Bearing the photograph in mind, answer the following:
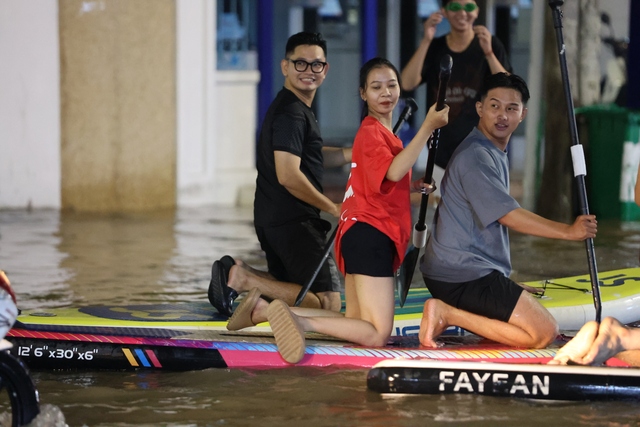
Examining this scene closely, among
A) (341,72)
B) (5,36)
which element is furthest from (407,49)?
(5,36)

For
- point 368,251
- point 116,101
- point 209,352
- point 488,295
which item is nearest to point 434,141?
point 368,251

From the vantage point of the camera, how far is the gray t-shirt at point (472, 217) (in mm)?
5445

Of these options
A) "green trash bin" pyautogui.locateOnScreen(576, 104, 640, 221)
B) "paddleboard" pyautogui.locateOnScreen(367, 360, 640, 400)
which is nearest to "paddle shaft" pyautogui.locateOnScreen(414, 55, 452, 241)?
"paddleboard" pyautogui.locateOnScreen(367, 360, 640, 400)

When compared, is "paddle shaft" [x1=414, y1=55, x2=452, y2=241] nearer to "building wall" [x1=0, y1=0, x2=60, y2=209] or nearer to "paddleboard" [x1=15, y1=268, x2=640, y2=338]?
"paddleboard" [x1=15, y1=268, x2=640, y2=338]

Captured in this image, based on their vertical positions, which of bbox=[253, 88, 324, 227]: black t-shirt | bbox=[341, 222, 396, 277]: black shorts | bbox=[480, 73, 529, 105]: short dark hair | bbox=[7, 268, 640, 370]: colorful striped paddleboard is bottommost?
bbox=[7, 268, 640, 370]: colorful striped paddleboard

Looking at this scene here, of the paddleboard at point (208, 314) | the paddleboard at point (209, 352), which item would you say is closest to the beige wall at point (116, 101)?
the paddleboard at point (208, 314)

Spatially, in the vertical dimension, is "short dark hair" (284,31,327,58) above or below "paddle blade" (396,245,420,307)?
above

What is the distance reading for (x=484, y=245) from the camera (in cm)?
555

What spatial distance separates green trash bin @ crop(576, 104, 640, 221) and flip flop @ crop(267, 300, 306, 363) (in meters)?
6.77

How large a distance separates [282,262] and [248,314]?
0.92 metres

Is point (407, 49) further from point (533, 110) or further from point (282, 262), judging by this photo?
point (282, 262)

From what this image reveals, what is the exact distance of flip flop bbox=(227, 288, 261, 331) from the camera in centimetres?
566

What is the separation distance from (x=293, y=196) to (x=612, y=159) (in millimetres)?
6021

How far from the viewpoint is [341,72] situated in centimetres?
1773
